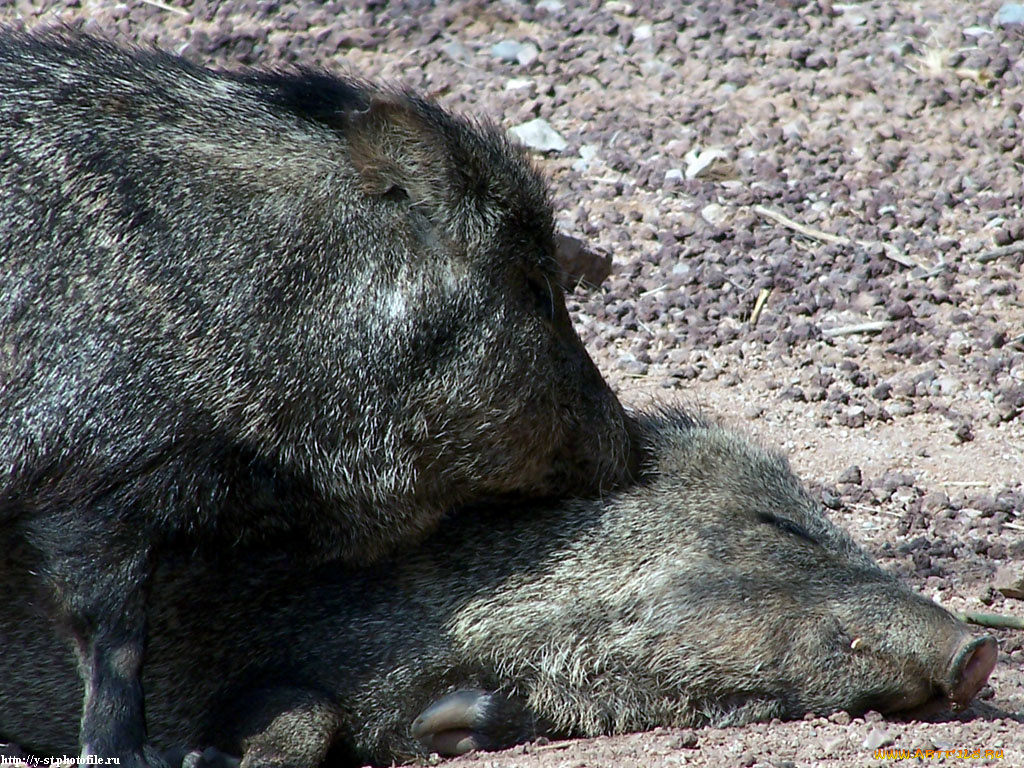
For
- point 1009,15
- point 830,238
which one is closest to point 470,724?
point 830,238

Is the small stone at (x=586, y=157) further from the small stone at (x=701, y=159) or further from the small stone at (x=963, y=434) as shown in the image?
the small stone at (x=963, y=434)

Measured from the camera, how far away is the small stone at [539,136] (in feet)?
24.7

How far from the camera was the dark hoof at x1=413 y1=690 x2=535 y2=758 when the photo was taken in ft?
13.3

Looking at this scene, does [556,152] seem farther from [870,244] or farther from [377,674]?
[377,674]

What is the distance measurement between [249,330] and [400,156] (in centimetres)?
70

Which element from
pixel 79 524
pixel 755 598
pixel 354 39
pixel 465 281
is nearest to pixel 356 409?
pixel 465 281

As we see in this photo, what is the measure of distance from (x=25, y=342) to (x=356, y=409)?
87 cm

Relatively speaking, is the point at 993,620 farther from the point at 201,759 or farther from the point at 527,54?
the point at 527,54

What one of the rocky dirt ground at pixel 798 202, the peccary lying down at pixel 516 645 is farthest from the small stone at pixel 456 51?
the peccary lying down at pixel 516 645

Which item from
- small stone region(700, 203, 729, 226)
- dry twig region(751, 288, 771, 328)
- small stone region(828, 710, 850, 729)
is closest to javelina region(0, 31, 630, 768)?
small stone region(828, 710, 850, 729)

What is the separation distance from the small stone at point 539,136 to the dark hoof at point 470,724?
3.96 metres

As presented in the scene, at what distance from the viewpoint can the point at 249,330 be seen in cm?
386

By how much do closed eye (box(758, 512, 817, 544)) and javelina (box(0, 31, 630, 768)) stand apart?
51cm

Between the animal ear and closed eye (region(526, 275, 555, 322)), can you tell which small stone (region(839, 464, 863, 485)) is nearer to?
closed eye (region(526, 275, 555, 322))
